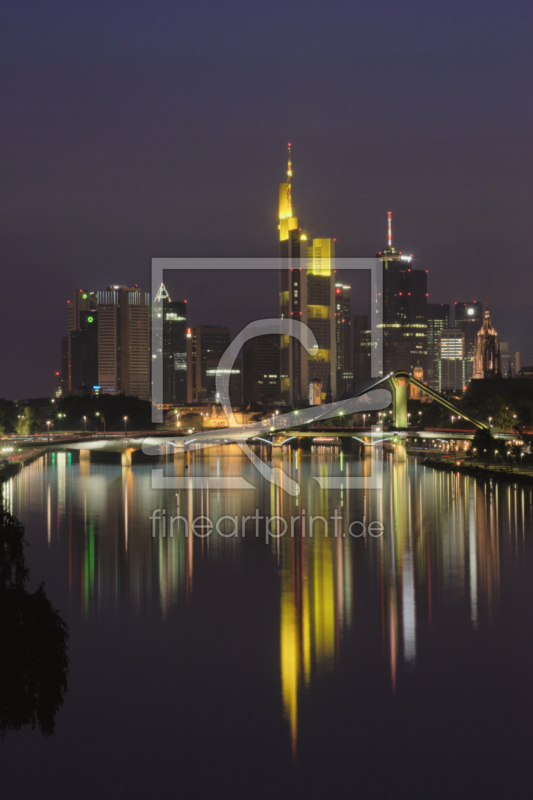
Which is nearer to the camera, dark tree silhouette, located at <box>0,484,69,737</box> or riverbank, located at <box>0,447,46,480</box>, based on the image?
dark tree silhouette, located at <box>0,484,69,737</box>

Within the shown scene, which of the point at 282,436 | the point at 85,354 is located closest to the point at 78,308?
the point at 85,354

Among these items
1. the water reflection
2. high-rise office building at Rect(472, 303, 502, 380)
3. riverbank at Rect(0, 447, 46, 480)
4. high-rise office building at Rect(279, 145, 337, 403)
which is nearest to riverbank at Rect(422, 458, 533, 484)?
the water reflection

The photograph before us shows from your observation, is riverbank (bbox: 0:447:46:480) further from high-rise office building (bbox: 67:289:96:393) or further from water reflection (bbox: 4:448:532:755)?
high-rise office building (bbox: 67:289:96:393)

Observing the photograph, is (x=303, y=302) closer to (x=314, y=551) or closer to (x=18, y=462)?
(x=18, y=462)

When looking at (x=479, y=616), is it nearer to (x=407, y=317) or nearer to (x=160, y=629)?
(x=160, y=629)

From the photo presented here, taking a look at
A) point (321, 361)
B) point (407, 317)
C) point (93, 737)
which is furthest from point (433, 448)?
point (407, 317)

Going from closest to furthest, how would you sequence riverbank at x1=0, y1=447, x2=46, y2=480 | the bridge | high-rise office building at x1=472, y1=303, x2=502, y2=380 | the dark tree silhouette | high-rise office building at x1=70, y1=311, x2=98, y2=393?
1. the dark tree silhouette
2. riverbank at x1=0, y1=447, x2=46, y2=480
3. the bridge
4. high-rise office building at x1=472, y1=303, x2=502, y2=380
5. high-rise office building at x1=70, y1=311, x2=98, y2=393

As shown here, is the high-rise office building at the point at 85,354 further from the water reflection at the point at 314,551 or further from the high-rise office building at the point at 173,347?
the water reflection at the point at 314,551
